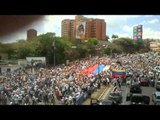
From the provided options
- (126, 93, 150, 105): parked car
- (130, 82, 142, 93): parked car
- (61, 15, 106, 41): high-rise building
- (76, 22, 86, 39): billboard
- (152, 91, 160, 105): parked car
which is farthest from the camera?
(76, 22, 86, 39): billboard

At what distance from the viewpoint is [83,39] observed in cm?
1059

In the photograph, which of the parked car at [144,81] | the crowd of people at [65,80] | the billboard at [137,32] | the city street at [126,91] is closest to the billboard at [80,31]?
the crowd of people at [65,80]

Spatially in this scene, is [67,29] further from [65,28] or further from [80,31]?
[80,31]

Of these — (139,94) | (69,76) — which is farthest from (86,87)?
(139,94)

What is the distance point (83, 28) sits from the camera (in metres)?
10.6

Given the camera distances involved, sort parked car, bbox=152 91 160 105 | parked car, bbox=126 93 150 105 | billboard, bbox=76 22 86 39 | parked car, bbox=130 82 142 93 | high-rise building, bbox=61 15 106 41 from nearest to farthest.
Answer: parked car, bbox=152 91 160 105, parked car, bbox=126 93 150 105, high-rise building, bbox=61 15 106 41, parked car, bbox=130 82 142 93, billboard, bbox=76 22 86 39

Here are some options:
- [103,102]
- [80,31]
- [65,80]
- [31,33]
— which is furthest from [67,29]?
[103,102]

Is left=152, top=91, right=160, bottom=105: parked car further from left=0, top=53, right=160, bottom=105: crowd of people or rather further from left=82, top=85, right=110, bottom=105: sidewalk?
left=82, top=85, right=110, bottom=105: sidewalk

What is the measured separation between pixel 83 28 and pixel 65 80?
1.12m

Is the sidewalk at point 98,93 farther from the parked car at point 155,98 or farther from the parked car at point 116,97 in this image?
the parked car at point 155,98

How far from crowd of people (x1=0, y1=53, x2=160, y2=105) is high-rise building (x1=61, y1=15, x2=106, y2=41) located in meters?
0.49

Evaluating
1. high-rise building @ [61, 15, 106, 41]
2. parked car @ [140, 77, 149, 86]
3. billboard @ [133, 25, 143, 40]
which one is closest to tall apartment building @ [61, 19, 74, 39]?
high-rise building @ [61, 15, 106, 41]

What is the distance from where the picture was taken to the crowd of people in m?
10.2
